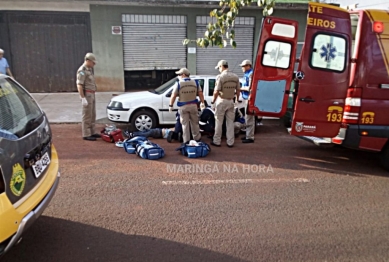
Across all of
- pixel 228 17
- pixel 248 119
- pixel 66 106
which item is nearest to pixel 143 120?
pixel 248 119

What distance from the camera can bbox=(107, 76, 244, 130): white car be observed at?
25.3ft

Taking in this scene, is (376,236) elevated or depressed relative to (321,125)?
depressed

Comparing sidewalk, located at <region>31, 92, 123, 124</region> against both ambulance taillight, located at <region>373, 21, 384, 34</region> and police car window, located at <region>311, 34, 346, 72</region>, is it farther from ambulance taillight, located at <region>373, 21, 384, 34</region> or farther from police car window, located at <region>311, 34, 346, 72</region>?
ambulance taillight, located at <region>373, 21, 384, 34</region>

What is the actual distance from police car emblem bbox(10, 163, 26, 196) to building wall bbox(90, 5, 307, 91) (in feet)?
36.1

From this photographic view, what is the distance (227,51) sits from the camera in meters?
14.1

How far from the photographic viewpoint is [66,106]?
10688 millimetres

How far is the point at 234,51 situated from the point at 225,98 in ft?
26.4

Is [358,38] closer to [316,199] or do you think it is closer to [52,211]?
[316,199]

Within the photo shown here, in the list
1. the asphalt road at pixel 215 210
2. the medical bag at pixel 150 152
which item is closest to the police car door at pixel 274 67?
the asphalt road at pixel 215 210

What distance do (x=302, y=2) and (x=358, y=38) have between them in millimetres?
9859

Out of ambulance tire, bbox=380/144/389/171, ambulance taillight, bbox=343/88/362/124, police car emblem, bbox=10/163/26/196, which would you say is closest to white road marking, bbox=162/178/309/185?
ambulance taillight, bbox=343/88/362/124

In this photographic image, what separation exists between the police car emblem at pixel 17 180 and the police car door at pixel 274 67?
13.3 feet

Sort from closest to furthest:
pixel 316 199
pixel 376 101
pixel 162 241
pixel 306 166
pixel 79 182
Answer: pixel 162 241
pixel 316 199
pixel 79 182
pixel 376 101
pixel 306 166

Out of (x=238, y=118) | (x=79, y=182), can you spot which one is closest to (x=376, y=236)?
(x=79, y=182)
